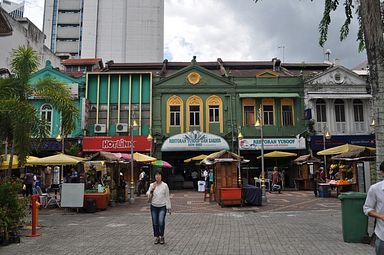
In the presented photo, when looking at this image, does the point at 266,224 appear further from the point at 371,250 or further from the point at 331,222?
the point at 371,250

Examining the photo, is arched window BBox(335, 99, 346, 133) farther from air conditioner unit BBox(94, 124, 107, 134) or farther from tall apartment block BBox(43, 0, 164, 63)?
tall apartment block BBox(43, 0, 164, 63)

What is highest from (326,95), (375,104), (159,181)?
(326,95)

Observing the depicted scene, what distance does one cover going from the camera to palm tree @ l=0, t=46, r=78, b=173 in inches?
515

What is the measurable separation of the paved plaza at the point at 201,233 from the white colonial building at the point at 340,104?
A: 16.0 m

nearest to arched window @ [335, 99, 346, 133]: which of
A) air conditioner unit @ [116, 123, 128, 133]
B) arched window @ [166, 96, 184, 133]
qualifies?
arched window @ [166, 96, 184, 133]

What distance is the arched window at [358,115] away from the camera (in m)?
31.6

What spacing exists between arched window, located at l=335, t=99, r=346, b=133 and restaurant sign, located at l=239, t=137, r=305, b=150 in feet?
11.1

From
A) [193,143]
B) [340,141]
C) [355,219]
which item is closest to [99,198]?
[355,219]

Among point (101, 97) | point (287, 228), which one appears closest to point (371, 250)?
point (287, 228)

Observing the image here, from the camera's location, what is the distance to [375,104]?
9914 millimetres

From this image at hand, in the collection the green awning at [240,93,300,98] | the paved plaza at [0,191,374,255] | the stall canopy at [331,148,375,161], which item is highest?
the green awning at [240,93,300,98]

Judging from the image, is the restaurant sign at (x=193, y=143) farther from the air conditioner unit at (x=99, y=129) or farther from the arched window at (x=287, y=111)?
the arched window at (x=287, y=111)

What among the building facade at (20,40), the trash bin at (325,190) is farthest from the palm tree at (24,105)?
the building facade at (20,40)

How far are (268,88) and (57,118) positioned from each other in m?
16.8
